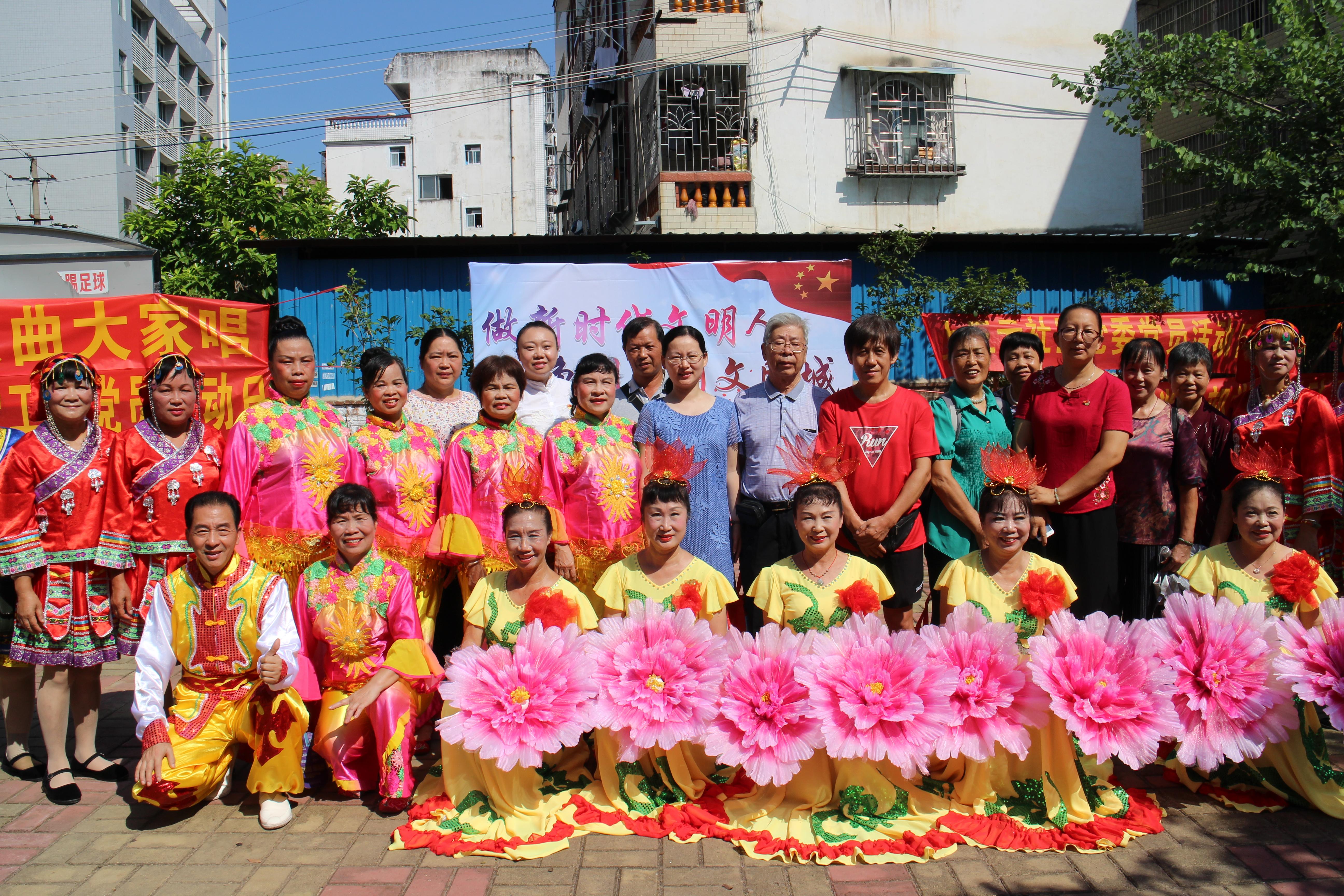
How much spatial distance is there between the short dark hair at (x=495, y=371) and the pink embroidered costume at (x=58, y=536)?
57.2 inches

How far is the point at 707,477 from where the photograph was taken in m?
3.83

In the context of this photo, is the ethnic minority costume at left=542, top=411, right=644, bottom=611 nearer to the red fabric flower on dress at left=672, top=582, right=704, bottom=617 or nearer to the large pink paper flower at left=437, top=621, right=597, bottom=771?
the red fabric flower on dress at left=672, top=582, right=704, bottom=617

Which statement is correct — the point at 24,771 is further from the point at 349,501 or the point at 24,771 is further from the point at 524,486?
the point at 524,486

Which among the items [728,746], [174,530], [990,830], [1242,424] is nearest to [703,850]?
[728,746]

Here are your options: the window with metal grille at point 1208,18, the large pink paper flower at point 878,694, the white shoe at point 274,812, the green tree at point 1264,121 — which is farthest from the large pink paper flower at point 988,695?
the window with metal grille at point 1208,18

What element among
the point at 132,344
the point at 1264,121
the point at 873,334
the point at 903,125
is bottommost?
the point at 873,334

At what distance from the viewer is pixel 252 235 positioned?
11.5 meters

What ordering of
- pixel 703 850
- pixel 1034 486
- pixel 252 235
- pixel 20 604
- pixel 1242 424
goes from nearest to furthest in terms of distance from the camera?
pixel 703 850
pixel 20 604
pixel 1034 486
pixel 1242 424
pixel 252 235

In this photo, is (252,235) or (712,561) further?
(252,235)

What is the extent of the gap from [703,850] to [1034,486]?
1959 millimetres

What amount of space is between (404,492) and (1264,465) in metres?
3.45

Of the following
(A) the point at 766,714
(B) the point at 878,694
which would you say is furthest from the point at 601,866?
(B) the point at 878,694

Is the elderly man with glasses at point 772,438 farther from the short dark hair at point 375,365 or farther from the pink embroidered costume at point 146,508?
the pink embroidered costume at point 146,508

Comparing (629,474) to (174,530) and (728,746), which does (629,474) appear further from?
(174,530)
